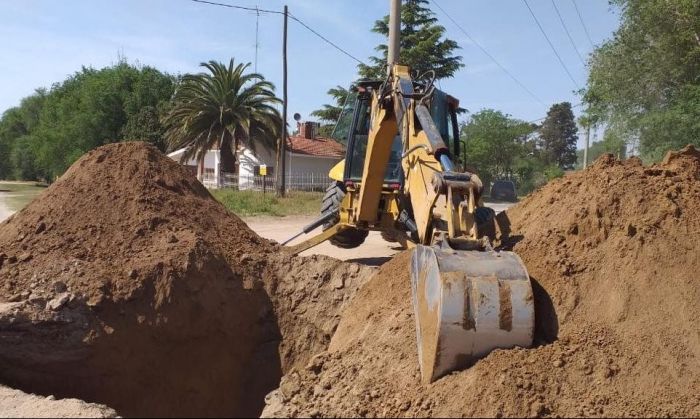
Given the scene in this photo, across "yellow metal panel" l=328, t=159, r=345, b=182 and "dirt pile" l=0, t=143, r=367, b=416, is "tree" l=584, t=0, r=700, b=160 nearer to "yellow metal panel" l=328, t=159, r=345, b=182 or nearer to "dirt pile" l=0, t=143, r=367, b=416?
"yellow metal panel" l=328, t=159, r=345, b=182

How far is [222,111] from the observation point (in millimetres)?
31266

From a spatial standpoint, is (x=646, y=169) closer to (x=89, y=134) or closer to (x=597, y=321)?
(x=597, y=321)

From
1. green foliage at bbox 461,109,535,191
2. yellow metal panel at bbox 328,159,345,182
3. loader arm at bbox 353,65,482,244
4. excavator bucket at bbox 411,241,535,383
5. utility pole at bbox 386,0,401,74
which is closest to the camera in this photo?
excavator bucket at bbox 411,241,535,383

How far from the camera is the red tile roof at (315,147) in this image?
3750cm

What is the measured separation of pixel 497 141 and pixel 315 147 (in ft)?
67.2

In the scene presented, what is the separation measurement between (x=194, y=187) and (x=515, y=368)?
5637 mm

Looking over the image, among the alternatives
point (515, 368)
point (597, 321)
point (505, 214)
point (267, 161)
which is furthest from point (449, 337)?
point (267, 161)

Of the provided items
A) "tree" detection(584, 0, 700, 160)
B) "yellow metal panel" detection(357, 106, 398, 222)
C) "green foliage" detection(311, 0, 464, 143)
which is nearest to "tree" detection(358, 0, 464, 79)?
"green foliage" detection(311, 0, 464, 143)

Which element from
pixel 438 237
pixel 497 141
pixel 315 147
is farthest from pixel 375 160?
pixel 497 141

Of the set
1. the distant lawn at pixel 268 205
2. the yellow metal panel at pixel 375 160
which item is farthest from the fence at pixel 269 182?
the yellow metal panel at pixel 375 160

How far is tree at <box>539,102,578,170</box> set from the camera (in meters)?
83.9

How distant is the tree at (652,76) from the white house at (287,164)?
17.1 metres

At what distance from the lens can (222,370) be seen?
6.38 m

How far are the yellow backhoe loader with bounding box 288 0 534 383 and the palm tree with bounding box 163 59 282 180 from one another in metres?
24.4
